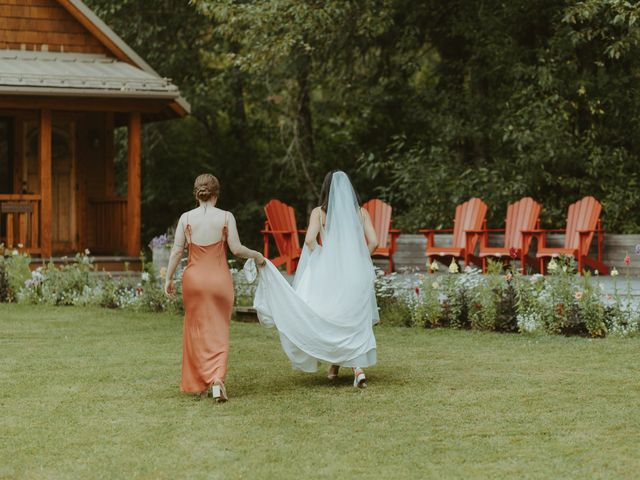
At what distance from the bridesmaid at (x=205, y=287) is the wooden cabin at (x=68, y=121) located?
30.2ft

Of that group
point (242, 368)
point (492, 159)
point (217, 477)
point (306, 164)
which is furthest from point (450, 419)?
point (306, 164)

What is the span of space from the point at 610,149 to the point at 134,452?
43.5ft

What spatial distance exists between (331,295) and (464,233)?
26.9 ft

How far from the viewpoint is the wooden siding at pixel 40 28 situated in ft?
60.3

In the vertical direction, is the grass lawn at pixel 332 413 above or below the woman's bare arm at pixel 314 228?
below

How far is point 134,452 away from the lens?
6.25 metres

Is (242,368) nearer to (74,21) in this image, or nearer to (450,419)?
(450,419)

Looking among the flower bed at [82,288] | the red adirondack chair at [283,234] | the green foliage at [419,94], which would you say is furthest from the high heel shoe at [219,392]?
the green foliage at [419,94]

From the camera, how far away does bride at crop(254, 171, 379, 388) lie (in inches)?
328

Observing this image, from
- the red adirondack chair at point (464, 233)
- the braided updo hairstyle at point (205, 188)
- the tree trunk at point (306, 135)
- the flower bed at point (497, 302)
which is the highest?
the tree trunk at point (306, 135)

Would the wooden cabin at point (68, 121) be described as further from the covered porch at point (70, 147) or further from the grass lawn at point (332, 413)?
the grass lawn at point (332, 413)

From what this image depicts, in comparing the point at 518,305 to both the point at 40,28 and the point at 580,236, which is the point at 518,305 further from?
the point at 40,28

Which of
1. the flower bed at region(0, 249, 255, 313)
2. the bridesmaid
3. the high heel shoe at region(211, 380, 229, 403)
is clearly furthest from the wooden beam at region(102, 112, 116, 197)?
the high heel shoe at region(211, 380, 229, 403)

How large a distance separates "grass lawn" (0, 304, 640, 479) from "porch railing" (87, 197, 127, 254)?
7.65 metres
